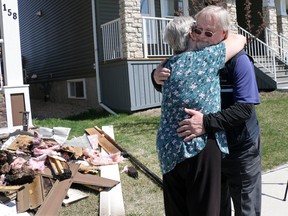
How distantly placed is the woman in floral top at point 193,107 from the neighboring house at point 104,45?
646 centimetres

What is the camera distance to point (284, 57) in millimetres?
13336

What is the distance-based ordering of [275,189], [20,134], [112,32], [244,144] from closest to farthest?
[244,144], [275,189], [20,134], [112,32]

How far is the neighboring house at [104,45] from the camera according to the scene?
9711mm

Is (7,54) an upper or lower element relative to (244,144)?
upper

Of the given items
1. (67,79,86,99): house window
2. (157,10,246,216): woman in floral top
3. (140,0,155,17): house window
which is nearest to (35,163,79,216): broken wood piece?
(157,10,246,216): woman in floral top

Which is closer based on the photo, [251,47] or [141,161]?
[141,161]

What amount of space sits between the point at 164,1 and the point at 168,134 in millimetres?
10902

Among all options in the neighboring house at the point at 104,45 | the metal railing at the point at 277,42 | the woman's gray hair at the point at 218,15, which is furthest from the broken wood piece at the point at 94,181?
the metal railing at the point at 277,42

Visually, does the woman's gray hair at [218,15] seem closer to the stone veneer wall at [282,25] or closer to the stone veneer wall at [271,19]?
the stone veneer wall at [271,19]

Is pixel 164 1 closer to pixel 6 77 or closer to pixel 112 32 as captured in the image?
pixel 112 32

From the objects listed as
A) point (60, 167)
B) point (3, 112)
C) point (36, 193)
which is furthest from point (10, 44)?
point (36, 193)

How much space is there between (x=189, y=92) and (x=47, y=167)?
3100 millimetres

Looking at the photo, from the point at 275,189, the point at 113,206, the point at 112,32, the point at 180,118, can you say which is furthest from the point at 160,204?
the point at 112,32

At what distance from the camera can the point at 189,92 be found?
198cm
